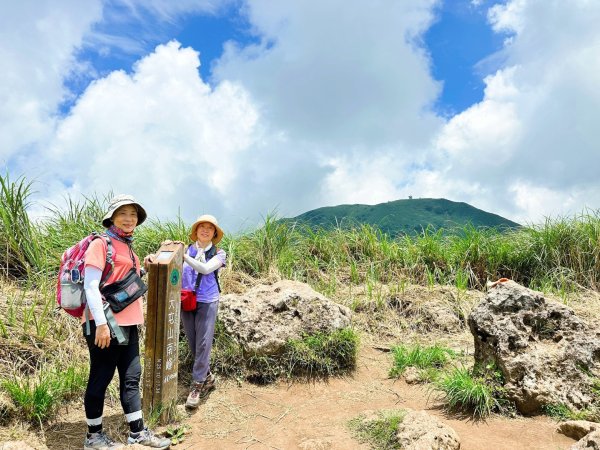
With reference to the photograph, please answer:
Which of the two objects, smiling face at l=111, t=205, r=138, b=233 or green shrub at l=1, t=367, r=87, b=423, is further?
green shrub at l=1, t=367, r=87, b=423

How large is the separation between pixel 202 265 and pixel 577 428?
3451 millimetres

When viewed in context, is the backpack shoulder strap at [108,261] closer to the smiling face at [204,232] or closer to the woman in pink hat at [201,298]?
the woman in pink hat at [201,298]

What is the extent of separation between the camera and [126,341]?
12.7ft

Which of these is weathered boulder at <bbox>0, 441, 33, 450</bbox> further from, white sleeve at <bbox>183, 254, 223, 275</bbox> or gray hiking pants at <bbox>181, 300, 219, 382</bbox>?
white sleeve at <bbox>183, 254, 223, 275</bbox>

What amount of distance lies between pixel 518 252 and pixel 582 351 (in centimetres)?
505

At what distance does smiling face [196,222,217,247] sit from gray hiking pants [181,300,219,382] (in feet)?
Result: 2.03

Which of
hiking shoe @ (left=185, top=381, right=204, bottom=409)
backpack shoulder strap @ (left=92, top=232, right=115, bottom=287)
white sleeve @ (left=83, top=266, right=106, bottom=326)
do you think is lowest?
hiking shoe @ (left=185, top=381, right=204, bottom=409)

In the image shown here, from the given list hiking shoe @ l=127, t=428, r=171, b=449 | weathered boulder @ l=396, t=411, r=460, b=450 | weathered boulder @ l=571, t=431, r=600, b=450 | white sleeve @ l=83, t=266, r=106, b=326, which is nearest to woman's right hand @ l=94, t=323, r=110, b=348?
white sleeve @ l=83, t=266, r=106, b=326

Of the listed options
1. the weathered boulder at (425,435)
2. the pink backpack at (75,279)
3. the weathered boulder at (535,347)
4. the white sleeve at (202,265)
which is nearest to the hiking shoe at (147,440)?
the pink backpack at (75,279)

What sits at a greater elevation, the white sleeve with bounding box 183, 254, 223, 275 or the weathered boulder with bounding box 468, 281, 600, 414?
the white sleeve with bounding box 183, 254, 223, 275

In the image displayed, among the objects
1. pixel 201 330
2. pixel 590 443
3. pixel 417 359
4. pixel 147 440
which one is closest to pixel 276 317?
pixel 201 330

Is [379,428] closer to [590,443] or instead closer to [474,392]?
[474,392]

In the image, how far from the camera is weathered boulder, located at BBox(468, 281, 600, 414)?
4559mm

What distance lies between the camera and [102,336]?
3697 mm
